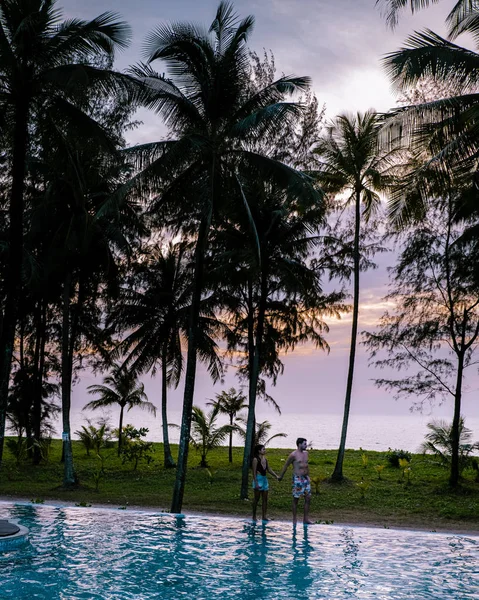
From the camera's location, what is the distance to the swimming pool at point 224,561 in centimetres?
1004

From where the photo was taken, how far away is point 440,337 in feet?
82.8

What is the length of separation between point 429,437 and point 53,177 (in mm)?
17056

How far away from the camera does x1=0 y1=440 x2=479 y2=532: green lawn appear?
20.3 metres

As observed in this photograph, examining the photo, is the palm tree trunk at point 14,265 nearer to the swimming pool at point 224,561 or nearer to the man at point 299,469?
the swimming pool at point 224,561

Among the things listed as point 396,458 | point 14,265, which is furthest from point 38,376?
point 14,265

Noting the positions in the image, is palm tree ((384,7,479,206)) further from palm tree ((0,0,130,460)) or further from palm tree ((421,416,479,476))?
palm tree ((421,416,479,476))

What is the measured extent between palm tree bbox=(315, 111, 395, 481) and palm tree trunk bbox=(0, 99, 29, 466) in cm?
1414

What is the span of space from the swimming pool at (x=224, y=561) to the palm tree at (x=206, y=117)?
3.72 m

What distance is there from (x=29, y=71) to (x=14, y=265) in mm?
3980

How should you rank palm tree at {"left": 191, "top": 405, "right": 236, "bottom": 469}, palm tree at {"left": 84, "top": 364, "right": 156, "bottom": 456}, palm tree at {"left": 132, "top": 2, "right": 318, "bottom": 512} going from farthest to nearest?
palm tree at {"left": 84, "top": 364, "right": 156, "bottom": 456} → palm tree at {"left": 191, "top": 405, "right": 236, "bottom": 469} → palm tree at {"left": 132, "top": 2, "right": 318, "bottom": 512}

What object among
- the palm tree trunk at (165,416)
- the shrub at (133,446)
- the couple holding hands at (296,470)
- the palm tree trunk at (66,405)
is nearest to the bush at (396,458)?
the palm tree trunk at (165,416)

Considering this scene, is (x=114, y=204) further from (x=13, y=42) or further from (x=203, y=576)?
(x=203, y=576)

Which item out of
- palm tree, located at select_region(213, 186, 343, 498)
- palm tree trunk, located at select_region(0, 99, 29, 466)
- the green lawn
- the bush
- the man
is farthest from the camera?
the bush

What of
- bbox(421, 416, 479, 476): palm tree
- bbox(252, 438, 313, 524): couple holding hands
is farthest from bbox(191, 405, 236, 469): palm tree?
bbox(252, 438, 313, 524): couple holding hands
